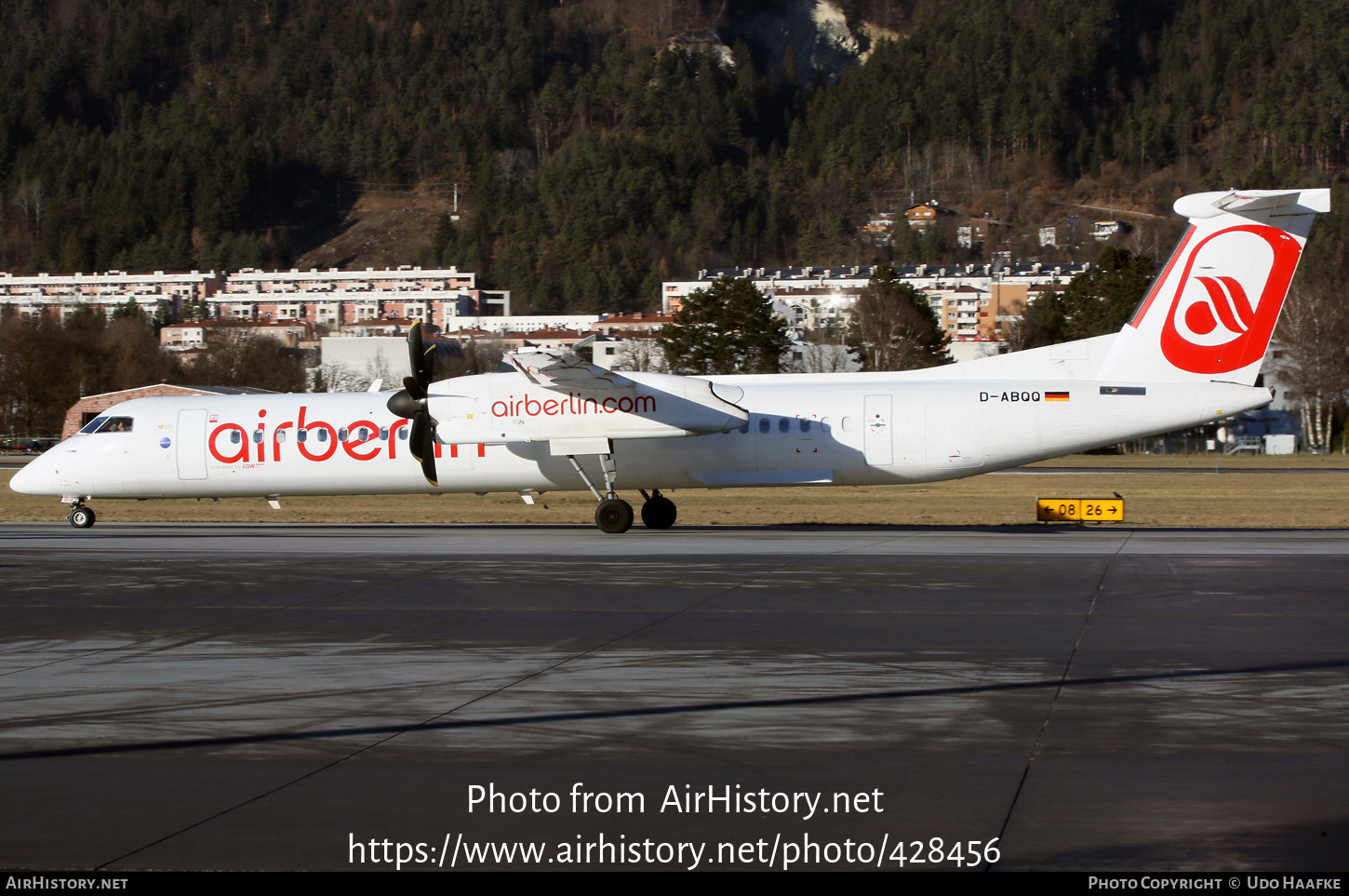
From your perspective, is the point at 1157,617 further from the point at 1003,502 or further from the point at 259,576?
the point at 1003,502

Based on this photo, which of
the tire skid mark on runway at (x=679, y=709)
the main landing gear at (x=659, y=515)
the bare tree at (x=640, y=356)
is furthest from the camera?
the bare tree at (x=640, y=356)

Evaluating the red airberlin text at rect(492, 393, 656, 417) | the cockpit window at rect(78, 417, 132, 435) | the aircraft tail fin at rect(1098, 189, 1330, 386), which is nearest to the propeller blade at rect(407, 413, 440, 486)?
the red airberlin text at rect(492, 393, 656, 417)

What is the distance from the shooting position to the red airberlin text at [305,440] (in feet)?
87.8

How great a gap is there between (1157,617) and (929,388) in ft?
39.2

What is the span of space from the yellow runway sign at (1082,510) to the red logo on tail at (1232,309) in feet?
14.1

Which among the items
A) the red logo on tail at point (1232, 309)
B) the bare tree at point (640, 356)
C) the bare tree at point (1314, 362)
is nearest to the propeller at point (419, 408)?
the red logo on tail at point (1232, 309)

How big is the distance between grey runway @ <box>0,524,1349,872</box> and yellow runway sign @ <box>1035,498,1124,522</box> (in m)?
8.70

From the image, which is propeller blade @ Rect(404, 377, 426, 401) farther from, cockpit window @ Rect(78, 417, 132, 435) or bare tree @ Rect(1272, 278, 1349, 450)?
bare tree @ Rect(1272, 278, 1349, 450)

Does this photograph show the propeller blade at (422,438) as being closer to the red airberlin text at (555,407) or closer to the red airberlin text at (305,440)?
the red airberlin text at (305,440)

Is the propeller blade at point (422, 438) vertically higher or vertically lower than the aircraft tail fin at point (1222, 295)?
lower

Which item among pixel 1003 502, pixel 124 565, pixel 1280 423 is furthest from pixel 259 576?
pixel 1280 423

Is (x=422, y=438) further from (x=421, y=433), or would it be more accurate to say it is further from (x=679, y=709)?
(x=679, y=709)

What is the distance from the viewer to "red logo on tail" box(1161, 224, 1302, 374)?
81.4 ft

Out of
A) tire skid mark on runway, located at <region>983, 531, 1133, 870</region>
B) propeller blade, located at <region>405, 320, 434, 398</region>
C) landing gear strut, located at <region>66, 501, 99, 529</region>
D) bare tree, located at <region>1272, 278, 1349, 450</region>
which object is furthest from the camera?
bare tree, located at <region>1272, 278, 1349, 450</region>
